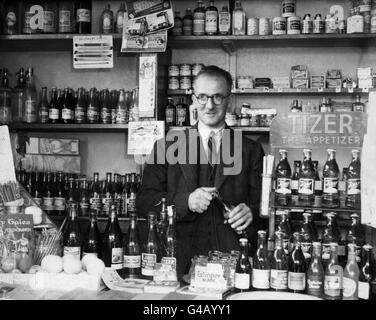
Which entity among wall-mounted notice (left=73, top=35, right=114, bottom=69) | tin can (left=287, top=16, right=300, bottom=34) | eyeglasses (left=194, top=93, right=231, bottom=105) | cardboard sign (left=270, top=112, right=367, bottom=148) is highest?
tin can (left=287, top=16, right=300, bottom=34)

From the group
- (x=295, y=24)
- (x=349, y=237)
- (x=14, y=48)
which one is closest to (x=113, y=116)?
(x=14, y=48)

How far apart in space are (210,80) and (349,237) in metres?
0.96

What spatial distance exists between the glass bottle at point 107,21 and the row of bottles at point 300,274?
2462mm

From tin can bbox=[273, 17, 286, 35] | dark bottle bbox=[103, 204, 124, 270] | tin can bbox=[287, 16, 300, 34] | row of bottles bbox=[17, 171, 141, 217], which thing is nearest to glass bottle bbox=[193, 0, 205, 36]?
tin can bbox=[273, 17, 286, 35]

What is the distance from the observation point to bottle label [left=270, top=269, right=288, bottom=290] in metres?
1.76

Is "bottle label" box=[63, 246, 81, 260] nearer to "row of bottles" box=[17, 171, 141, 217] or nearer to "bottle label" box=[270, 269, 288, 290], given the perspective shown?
"bottle label" box=[270, 269, 288, 290]

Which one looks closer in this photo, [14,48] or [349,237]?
[349,237]

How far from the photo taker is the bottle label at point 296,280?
1758 millimetres

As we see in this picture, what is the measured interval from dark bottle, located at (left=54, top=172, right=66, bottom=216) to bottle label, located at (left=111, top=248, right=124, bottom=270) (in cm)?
177

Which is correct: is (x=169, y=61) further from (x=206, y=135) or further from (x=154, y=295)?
(x=154, y=295)

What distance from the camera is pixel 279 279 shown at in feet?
5.78

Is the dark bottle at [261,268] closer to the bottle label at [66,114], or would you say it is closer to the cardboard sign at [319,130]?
the cardboard sign at [319,130]

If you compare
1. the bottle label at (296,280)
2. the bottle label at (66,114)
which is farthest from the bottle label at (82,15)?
the bottle label at (296,280)

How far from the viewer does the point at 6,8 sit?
4.09 metres
